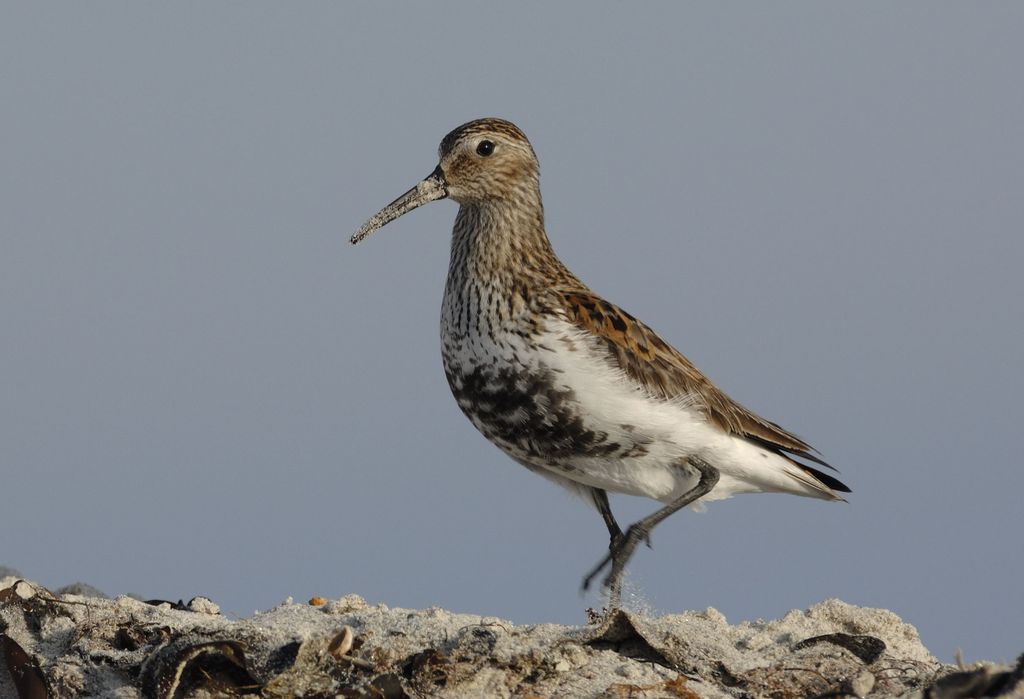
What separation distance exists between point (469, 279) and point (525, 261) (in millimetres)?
432

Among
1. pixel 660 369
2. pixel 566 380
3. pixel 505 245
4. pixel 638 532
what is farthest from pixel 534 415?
pixel 505 245

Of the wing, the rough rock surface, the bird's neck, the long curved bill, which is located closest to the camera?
the rough rock surface

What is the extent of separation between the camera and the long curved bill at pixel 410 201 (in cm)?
1020

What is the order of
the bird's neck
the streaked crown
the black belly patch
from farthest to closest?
1. the streaked crown
2. the bird's neck
3. the black belly patch

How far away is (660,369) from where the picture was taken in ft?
31.0

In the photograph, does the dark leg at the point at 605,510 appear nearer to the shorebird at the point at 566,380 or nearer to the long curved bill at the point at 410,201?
the shorebird at the point at 566,380

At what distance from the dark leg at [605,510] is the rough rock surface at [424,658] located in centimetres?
93

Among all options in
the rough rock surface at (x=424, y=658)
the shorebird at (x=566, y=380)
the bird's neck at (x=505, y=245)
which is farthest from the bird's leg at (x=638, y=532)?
the bird's neck at (x=505, y=245)

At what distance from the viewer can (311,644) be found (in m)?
7.38

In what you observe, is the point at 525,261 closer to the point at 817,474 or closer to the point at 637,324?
the point at 637,324

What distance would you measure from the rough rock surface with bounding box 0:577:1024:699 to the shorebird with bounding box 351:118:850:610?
3.67 feet

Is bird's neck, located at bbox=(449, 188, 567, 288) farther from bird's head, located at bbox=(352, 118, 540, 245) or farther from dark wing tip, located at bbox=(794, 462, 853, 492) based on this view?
dark wing tip, located at bbox=(794, 462, 853, 492)

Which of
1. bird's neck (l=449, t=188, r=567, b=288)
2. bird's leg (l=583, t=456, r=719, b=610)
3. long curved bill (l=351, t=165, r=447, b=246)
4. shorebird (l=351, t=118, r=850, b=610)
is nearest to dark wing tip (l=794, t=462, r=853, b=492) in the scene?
shorebird (l=351, t=118, r=850, b=610)

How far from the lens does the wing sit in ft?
Result: 30.4
